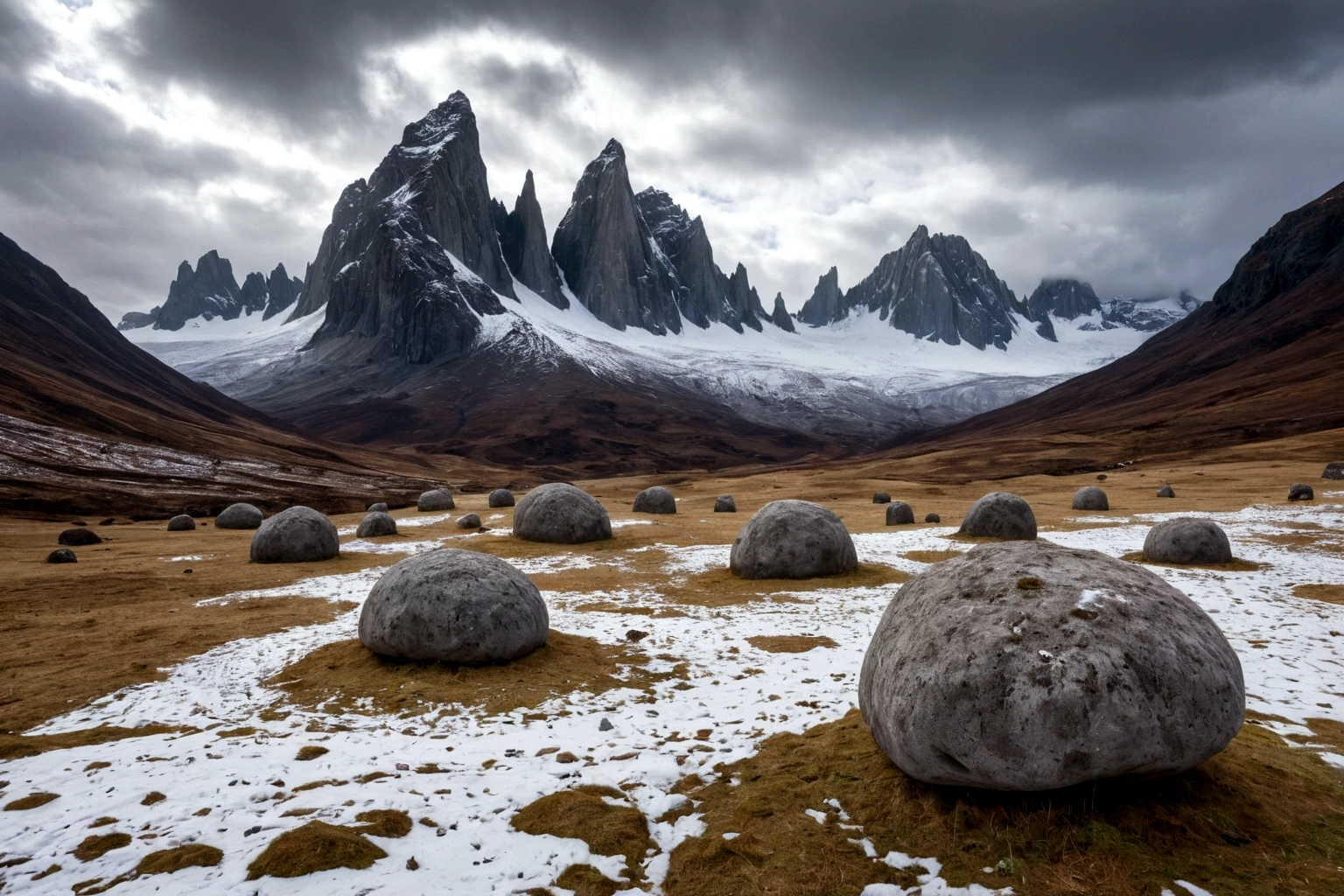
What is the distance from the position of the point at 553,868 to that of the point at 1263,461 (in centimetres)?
7535

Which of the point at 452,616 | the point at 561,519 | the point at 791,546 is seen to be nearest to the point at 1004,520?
the point at 791,546

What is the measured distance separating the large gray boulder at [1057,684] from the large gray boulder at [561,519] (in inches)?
831

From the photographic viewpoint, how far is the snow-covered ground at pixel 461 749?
18.7 feet

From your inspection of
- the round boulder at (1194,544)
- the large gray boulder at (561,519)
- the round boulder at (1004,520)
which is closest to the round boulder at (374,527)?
the large gray boulder at (561,519)

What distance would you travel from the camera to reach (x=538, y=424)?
141375 millimetres

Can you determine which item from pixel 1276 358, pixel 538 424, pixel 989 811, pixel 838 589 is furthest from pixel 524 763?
pixel 1276 358

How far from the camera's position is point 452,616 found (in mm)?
11078

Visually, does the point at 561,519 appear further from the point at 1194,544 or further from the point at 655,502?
the point at 1194,544

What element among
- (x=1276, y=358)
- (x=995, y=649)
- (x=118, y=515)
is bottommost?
(x=118, y=515)

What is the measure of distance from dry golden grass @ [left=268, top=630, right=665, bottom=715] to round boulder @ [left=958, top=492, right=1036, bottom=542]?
61.2 ft

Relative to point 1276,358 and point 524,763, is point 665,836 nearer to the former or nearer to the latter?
point 524,763

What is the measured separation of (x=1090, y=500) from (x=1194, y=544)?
64.7ft

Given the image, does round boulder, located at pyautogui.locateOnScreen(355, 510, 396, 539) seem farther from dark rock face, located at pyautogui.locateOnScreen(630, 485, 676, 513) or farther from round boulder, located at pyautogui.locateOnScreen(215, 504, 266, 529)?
dark rock face, located at pyautogui.locateOnScreen(630, 485, 676, 513)

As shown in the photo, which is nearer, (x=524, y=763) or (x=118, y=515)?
(x=524, y=763)
